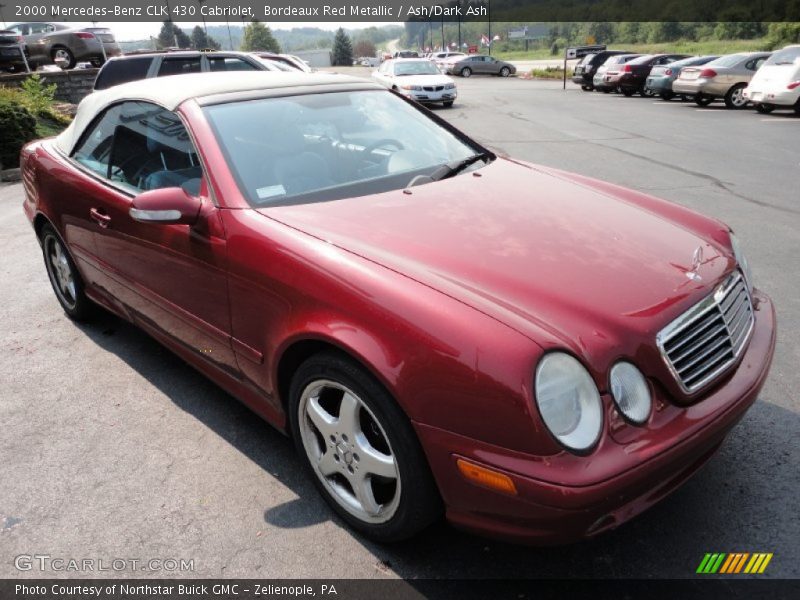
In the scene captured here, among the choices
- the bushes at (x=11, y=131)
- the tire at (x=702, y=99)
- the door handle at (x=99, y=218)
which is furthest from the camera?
the tire at (x=702, y=99)

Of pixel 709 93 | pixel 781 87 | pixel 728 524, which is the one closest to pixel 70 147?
pixel 728 524

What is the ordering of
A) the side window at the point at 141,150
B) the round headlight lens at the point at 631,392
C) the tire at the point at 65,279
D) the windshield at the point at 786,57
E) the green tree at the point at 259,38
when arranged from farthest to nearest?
the green tree at the point at 259,38 < the windshield at the point at 786,57 < the tire at the point at 65,279 < the side window at the point at 141,150 < the round headlight lens at the point at 631,392

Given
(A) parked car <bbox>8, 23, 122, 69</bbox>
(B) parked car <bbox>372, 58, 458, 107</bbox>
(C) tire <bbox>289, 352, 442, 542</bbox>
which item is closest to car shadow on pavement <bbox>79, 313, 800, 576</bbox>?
(C) tire <bbox>289, 352, 442, 542</bbox>

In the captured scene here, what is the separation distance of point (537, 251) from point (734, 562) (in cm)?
123

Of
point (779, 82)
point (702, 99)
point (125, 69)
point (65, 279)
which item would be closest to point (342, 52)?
point (702, 99)

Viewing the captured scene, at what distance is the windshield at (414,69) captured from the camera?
1977cm

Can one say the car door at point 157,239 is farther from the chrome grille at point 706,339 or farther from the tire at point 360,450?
the chrome grille at point 706,339

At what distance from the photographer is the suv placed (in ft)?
35.6

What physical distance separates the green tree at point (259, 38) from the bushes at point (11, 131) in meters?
103

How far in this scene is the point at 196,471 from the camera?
2805 mm

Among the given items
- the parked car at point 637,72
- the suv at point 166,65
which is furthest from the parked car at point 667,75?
the suv at point 166,65

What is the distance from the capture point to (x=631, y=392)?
1.89m

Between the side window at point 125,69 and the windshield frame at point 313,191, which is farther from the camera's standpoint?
the side window at point 125,69

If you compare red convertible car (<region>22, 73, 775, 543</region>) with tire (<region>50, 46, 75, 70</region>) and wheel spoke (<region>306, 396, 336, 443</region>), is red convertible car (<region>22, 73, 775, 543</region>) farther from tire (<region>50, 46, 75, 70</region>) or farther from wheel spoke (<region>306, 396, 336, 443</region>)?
tire (<region>50, 46, 75, 70</region>)
